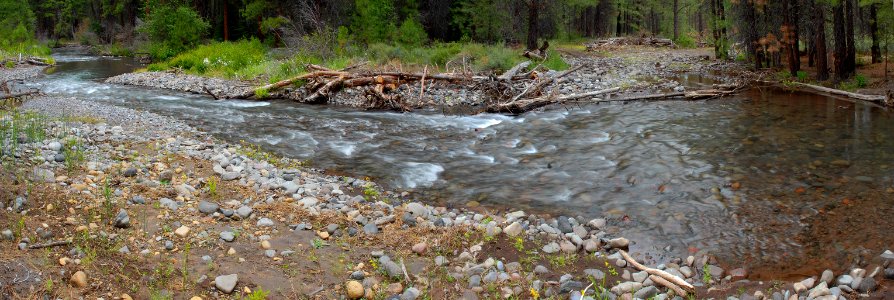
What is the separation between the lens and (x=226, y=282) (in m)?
4.97

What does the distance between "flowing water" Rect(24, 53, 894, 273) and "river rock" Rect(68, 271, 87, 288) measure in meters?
4.34

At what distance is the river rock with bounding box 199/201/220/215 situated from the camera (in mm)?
6594

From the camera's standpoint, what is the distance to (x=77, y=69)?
29641mm

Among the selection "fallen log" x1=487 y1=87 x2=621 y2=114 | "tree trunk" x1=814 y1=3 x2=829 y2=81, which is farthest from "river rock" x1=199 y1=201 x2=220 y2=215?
"tree trunk" x1=814 y1=3 x2=829 y2=81

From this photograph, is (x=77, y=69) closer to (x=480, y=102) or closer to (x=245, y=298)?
(x=480, y=102)

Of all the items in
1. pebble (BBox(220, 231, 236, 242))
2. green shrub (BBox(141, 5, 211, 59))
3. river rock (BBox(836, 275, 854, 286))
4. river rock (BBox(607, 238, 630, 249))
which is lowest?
river rock (BBox(836, 275, 854, 286))

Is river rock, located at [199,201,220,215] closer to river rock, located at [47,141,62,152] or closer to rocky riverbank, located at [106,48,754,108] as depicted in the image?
river rock, located at [47,141,62,152]

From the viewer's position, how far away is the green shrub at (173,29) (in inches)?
1245

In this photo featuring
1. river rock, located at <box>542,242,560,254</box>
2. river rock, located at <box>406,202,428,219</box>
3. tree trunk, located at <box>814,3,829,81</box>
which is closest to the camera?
river rock, located at <box>542,242,560,254</box>

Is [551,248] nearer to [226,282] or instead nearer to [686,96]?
[226,282]

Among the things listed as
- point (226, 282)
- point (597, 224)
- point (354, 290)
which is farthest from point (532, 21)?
point (226, 282)

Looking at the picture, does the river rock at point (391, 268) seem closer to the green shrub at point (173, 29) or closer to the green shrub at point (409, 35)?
the green shrub at point (409, 35)

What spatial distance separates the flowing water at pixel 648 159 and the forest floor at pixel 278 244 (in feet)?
2.19

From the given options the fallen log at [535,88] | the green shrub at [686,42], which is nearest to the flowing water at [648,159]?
the fallen log at [535,88]
